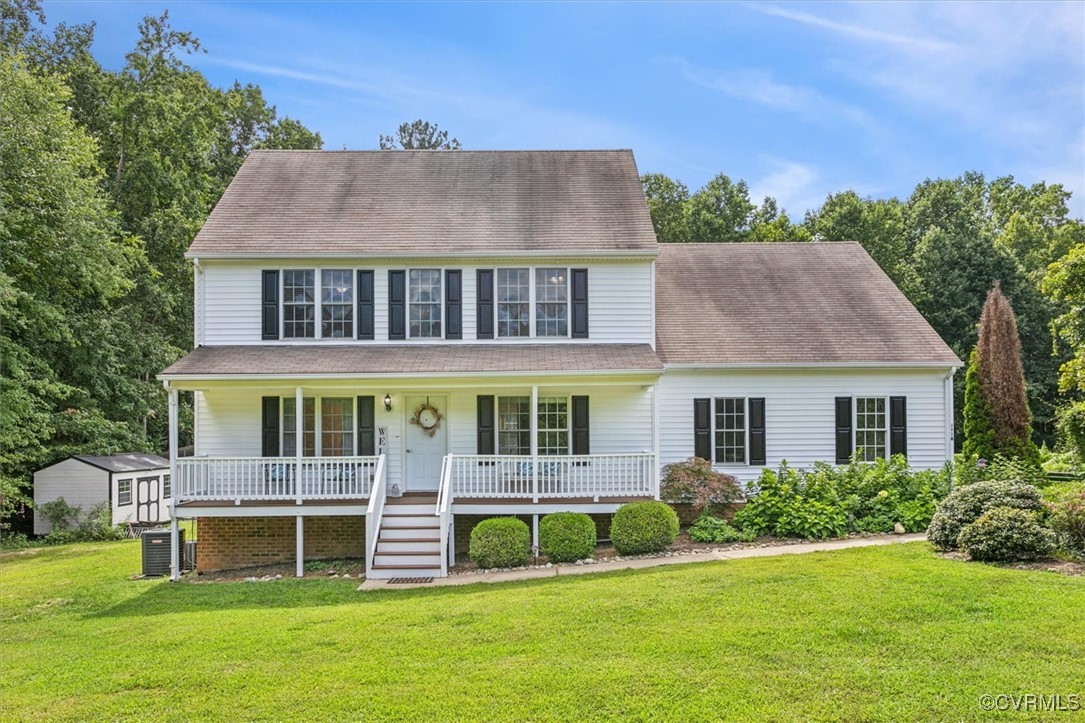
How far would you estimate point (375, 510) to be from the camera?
12305mm

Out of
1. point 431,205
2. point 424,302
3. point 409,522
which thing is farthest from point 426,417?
point 431,205

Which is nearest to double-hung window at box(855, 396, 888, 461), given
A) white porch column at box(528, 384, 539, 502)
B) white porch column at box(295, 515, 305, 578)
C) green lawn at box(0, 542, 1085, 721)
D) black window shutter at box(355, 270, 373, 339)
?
green lawn at box(0, 542, 1085, 721)

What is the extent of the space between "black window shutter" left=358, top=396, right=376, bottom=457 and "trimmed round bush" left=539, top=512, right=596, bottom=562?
436 centimetres

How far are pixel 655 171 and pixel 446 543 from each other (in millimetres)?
33622

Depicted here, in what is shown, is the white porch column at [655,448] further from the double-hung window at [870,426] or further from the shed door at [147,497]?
the shed door at [147,497]

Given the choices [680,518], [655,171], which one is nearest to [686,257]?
[680,518]

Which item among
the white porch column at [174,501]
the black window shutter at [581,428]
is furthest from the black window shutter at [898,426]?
the white porch column at [174,501]

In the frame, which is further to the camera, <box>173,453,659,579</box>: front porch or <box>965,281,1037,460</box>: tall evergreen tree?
<box>965,281,1037,460</box>: tall evergreen tree

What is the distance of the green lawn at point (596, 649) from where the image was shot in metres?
5.80

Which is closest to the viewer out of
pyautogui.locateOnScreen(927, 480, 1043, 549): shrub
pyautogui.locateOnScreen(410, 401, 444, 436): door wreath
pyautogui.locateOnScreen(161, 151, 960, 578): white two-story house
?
pyautogui.locateOnScreen(927, 480, 1043, 549): shrub

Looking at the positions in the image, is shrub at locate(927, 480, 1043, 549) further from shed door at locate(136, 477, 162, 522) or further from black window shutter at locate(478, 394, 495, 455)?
shed door at locate(136, 477, 162, 522)

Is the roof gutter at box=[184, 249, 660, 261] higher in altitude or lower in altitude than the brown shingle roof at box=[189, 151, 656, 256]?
lower

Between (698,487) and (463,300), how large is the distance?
635 centimetres

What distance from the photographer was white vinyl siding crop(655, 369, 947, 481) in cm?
1525
